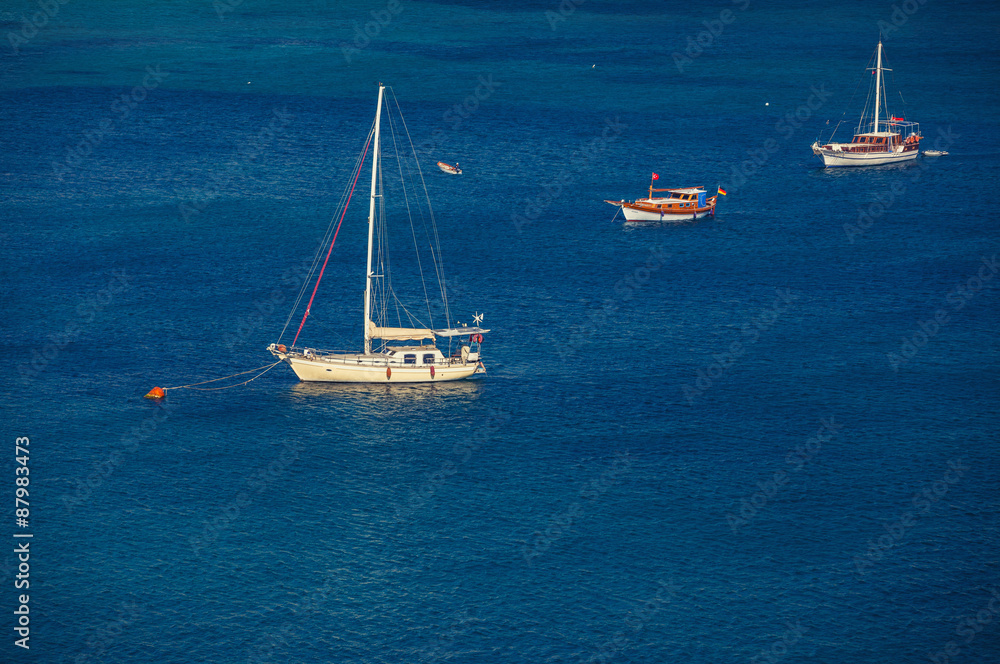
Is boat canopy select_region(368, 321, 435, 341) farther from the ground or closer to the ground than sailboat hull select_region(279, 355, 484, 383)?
farther from the ground

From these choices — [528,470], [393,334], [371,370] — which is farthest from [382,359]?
[528,470]

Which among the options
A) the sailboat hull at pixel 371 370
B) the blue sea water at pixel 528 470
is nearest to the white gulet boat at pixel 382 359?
the sailboat hull at pixel 371 370

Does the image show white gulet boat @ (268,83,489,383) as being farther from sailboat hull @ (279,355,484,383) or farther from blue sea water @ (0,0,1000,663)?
blue sea water @ (0,0,1000,663)

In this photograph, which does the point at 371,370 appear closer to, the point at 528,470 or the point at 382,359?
the point at 382,359

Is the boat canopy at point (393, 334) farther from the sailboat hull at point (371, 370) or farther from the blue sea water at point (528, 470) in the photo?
the blue sea water at point (528, 470)

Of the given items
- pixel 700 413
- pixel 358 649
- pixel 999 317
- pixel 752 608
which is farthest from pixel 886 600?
pixel 999 317

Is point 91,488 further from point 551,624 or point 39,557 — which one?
point 551,624

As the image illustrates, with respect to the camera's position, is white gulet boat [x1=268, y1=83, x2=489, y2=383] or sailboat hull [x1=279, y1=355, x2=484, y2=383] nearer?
sailboat hull [x1=279, y1=355, x2=484, y2=383]

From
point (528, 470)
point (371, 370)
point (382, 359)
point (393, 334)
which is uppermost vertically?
point (393, 334)

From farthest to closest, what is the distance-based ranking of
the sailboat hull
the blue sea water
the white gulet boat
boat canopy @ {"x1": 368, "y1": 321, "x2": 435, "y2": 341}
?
boat canopy @ {"x1": 368, "y1": 321, "x2": 435, "y2": 341} < the white gulet boat < the sailboat hull < the blue sea water

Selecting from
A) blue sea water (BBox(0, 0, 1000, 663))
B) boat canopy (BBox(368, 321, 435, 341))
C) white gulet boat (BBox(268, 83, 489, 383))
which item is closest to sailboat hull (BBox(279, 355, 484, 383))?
white gulet boat (BBox(268, 83, 489, 383))
